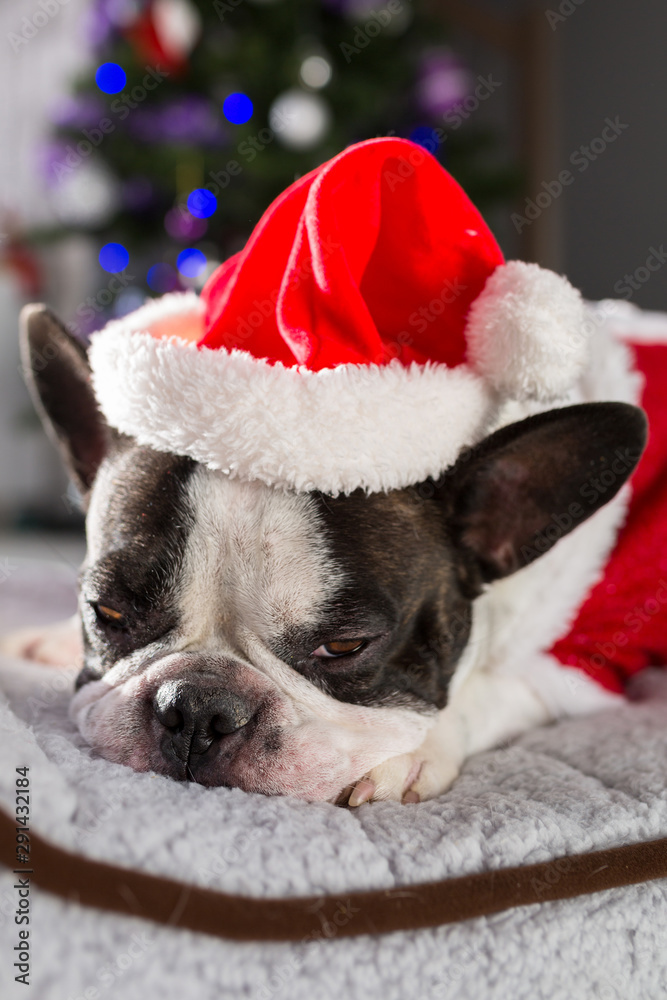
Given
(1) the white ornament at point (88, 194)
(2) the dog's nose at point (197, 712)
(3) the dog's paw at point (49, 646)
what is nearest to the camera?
(2) the dog's nose at point (197, 712)

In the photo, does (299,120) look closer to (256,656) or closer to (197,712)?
(256,656)

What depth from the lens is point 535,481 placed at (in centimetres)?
126

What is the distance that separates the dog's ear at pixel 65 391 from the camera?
4.60ft

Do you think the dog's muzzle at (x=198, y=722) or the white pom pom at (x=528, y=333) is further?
the white pom pom at (x=528, y=333)

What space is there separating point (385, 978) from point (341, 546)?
1.67ft

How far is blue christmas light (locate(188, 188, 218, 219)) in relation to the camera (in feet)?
11.5

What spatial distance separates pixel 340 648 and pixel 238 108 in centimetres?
306

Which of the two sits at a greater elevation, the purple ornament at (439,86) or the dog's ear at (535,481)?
the purple ornament at (439,86)

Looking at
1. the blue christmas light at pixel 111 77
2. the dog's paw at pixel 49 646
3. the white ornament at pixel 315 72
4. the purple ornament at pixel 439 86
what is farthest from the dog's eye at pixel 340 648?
the blue christmas light at pixel 111 77

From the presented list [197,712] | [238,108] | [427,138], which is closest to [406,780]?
[197,712]

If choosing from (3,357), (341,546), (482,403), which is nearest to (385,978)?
(341,546)

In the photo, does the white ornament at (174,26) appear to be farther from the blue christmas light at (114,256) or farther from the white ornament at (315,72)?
the blue christmas light at (114,256)

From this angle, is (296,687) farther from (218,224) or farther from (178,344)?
(218,224)

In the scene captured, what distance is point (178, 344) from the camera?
45.9 inches
